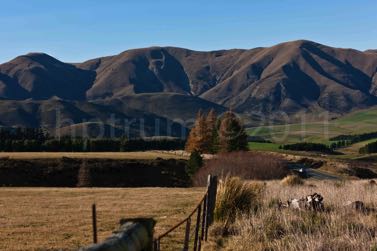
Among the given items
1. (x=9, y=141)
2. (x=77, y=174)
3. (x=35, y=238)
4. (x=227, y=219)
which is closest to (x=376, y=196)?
(x=227, y=219)

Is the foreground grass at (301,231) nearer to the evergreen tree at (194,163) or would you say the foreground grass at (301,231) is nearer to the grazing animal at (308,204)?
the grazing animal at (308,204)

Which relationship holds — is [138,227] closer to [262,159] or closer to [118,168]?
[262,159]

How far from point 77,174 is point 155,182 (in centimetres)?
1241

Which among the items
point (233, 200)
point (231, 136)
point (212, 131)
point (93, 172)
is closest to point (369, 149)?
point (212, 131)

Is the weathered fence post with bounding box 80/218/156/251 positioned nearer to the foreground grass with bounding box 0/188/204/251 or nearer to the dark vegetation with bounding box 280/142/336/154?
the foreground grass with bounding box 0/188/204/251

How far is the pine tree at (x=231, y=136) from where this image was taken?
75.9 meters

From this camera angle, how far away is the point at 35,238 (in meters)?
14.5

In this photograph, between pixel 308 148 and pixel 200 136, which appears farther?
pixel 308 148

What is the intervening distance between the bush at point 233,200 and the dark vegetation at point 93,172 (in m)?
61.4

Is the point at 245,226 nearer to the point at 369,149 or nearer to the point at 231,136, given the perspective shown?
the point at 231,136

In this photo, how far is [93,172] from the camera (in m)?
83.1

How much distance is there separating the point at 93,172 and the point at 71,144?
34.0m

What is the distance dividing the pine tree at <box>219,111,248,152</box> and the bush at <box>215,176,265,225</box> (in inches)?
2400

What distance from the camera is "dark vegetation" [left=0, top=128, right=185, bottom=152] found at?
113188 mm
